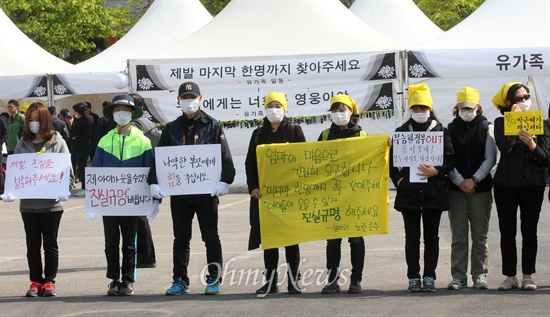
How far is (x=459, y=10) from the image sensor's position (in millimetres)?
44375

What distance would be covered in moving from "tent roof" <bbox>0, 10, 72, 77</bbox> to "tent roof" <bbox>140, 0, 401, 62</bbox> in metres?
4.92

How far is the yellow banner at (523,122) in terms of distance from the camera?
9.20m

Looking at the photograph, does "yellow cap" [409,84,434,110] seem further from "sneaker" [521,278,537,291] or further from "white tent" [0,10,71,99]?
"white tent" [0,10,71,99]

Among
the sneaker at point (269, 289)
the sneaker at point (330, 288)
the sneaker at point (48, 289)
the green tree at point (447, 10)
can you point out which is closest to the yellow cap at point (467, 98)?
the sneaker at point (330, 288)

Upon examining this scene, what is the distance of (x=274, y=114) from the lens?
31.3 ft

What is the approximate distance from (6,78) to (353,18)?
7.87m

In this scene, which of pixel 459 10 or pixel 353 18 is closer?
pixel 353 18

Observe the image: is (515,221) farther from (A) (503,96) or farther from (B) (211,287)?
(B) (211,287)

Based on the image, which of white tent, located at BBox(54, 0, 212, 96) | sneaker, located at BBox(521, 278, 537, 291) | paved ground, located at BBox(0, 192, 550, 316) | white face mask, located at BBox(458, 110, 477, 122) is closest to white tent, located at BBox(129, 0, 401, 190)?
white tent, located at BBox(54, 0, 212, 96)

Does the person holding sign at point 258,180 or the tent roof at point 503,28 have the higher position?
the tent roof at point 503,28

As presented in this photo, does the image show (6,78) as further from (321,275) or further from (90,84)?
(321,275)

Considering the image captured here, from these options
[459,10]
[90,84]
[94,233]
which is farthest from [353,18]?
[459,10]

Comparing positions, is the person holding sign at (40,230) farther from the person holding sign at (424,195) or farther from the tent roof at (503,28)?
the tent roof at (503,28)

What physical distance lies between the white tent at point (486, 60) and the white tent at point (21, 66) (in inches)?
352
